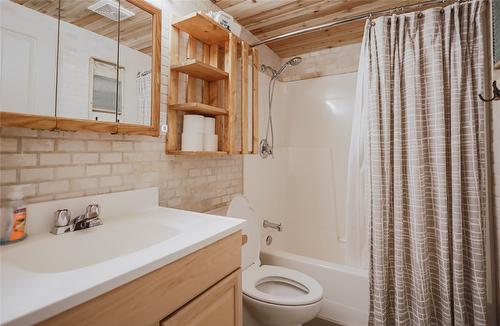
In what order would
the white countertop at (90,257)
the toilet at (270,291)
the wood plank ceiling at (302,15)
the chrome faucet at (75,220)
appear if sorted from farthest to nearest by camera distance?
the wood plank ceiling at (302,15) < the toilet at (270,291) < the chrome faucet at (75,220) < the white countertop at (90,257)

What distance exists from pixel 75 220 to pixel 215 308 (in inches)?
23.1

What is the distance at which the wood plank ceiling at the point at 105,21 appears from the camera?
0.86 m

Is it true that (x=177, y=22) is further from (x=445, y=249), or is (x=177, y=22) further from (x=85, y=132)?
(x=445, y=249)

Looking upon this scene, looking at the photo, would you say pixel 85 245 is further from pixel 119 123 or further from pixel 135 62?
pixel 135 62

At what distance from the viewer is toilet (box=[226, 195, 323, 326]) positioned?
1.27 metres

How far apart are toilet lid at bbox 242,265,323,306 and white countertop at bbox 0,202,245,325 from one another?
59 cm

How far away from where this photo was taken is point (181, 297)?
2.39ft

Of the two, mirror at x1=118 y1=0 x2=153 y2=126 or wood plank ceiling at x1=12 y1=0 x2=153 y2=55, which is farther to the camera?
mirror at x1=118 y1=0 x2=153 y2=126

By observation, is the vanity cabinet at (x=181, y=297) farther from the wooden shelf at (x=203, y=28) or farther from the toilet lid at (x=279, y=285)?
the wooden shelf at (x=203, y=28)

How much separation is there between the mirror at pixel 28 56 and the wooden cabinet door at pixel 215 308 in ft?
2.54

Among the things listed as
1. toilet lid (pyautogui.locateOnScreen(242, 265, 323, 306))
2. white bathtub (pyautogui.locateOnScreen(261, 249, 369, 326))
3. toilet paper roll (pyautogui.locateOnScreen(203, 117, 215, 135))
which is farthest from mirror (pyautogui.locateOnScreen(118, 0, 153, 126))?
white bathtub (pyautogui.locateOnScreen(261, 249, 369, 326))

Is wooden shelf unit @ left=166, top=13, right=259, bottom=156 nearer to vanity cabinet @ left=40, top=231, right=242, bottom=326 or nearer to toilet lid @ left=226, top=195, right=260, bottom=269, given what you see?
toilet lid @ left=226, top=195, right=260, bottom=269

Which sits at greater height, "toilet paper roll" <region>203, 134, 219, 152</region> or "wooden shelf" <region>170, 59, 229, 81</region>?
"wooden shelf" <region>170, 59, 229, 81</region>

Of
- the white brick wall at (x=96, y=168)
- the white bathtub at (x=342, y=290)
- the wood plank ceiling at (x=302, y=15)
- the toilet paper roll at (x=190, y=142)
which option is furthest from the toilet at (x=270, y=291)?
the wood plank ceiling at (x=302, y=15)
